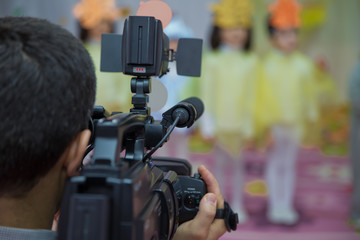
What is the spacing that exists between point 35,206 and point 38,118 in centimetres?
12

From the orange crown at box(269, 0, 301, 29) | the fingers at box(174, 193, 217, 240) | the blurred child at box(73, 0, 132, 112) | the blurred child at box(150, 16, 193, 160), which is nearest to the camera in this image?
the fingers at box(174, 193, 217, 240)

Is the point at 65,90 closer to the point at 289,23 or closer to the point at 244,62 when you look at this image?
the point at 244,62

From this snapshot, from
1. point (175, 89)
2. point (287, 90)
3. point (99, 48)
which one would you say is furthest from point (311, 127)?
point (99, 48)

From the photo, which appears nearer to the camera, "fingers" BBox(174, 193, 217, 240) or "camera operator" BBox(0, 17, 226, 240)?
"camera operator" BBox(0, 17, 226, 240)

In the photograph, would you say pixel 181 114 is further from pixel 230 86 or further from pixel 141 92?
pixel 230 86

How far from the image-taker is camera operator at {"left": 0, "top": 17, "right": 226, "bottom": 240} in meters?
0.44

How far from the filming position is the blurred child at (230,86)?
2.41m

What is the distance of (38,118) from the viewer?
Answer: 447 millimetres

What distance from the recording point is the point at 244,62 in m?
2.46

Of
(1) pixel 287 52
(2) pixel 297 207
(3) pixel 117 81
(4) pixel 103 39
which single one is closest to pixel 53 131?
(4) pixel 103 39

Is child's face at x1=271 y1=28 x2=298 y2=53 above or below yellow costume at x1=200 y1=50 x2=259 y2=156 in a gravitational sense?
above

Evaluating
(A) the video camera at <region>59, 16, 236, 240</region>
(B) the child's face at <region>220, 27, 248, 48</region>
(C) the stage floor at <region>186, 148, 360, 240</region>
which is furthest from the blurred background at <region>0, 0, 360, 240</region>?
(A) the video camera at <region>59, 16, 236, 240</region>

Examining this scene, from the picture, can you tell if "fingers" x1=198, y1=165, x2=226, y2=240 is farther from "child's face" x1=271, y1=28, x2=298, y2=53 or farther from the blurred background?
"child's face" x1=271, y1=28, x2=298, y2=53

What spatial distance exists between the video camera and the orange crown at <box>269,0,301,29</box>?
6.02 feet
